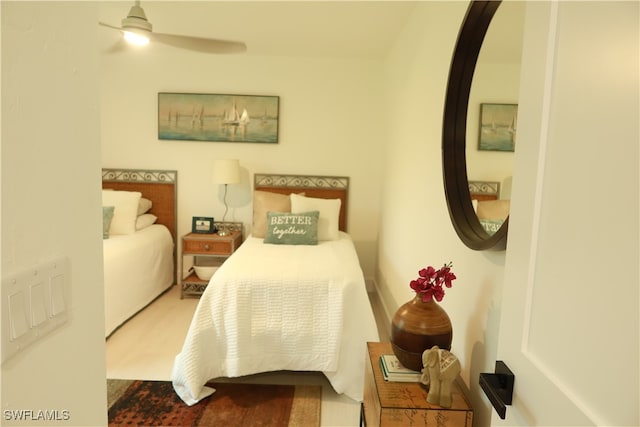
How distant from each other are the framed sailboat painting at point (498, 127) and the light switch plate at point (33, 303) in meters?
1.22

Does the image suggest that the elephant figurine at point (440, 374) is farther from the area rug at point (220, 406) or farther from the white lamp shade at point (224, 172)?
the white lamp shade at point (224, 172)

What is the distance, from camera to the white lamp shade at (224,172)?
12.5 ft

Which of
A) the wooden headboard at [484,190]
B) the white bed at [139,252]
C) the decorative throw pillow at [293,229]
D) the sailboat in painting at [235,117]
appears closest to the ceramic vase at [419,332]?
the wooden headboard at [484,190]

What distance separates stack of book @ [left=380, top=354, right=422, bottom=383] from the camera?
144cm

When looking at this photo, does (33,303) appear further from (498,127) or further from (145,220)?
(145,220)

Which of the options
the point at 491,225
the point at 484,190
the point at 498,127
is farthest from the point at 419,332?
the point at 498,127

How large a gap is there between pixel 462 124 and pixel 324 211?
6.93 feet

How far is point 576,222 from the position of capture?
63 centimetres

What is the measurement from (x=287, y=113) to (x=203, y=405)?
285cm

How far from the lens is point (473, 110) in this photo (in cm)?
157

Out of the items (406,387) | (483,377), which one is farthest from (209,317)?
(483,377)

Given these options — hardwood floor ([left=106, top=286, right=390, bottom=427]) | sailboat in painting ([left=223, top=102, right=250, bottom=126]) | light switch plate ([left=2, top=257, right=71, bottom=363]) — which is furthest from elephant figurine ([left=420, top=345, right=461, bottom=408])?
sailboat in painting ([left=223, top=102, right=250, bottom=126])

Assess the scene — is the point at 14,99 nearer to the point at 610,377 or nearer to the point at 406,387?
the point at 610,377

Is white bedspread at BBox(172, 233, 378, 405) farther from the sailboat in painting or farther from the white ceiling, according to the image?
the sailboat in painting
